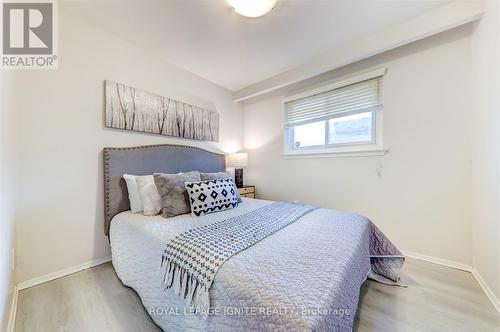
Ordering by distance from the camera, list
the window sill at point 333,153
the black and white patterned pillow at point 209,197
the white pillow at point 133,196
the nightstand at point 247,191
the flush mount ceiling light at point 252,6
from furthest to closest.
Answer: the nightstand at point 247,191, the window sill at point 333,153, the white pillow at point 133,196, the black and white patterned pillow at point 209,197, the flush mount ceiling light at point 252,6

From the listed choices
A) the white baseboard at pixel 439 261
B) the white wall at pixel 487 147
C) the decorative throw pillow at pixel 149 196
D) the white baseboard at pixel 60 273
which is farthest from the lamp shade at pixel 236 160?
the white wall at pixel 487 147

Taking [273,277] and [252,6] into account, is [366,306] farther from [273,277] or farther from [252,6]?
[252,6]

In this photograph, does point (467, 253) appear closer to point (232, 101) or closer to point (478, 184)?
point (478, 184)

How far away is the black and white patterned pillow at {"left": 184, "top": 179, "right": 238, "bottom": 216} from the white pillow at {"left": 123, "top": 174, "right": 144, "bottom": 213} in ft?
1.74

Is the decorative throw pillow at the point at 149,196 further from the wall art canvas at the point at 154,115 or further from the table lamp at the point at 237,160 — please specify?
the table lamp at the point at 237,160

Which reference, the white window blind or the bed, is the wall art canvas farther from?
the white window blind

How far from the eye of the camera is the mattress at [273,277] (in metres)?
0.73

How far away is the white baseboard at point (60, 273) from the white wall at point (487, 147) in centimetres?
345

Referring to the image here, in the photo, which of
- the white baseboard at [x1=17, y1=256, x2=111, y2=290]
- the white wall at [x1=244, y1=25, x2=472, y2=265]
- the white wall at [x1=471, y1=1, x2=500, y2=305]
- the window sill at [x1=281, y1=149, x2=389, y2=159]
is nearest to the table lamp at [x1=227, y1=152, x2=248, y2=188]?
the window sill at [x1=281, y1=149, x2=389, y2=159]

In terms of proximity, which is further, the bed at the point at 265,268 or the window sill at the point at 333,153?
the window sill at the point at 333,153

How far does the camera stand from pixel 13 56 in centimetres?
168

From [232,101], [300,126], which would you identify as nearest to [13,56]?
[232,101]

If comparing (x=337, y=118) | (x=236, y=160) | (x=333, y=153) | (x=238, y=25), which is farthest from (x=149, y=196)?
(x=337, y=118)

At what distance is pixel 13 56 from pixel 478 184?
4.19 metres
